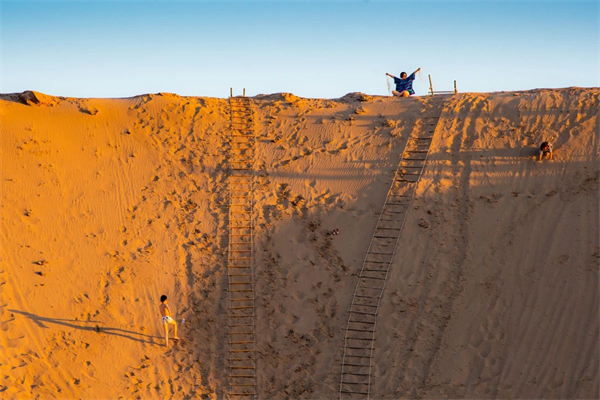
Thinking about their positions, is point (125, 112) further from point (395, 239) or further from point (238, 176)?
point (395, 239)

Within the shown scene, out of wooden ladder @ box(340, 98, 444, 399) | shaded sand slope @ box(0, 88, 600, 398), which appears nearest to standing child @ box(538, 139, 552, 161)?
shaded sand slope @ box(0, 88, 600, 398)

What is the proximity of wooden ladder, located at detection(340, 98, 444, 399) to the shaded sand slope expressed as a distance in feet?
0.72

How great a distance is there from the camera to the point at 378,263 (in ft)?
50.9

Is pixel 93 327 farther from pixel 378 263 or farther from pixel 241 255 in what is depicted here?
pixel 378 263

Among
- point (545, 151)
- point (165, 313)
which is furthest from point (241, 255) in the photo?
point (545, 151)

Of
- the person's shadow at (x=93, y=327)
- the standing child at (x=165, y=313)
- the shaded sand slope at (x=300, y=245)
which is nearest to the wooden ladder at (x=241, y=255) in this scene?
the shaded sand slope at (x=300, y=245)

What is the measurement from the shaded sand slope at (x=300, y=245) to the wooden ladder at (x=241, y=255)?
21 cm

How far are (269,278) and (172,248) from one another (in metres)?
2.38

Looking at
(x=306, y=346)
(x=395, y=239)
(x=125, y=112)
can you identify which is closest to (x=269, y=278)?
(x=306, y=346)

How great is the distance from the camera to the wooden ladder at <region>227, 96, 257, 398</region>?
550 inches

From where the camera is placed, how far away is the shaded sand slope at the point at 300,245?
45.1 feet

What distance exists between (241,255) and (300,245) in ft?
4.39

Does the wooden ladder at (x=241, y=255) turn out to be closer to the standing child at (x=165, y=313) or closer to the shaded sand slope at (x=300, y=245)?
the shaded sand slope at (x=300, y=245)

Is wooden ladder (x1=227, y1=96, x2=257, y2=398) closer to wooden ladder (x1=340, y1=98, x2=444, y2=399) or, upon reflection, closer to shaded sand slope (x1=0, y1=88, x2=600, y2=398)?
shaded sand slope (x1=0, y1=88, x2=600, y2=398)
